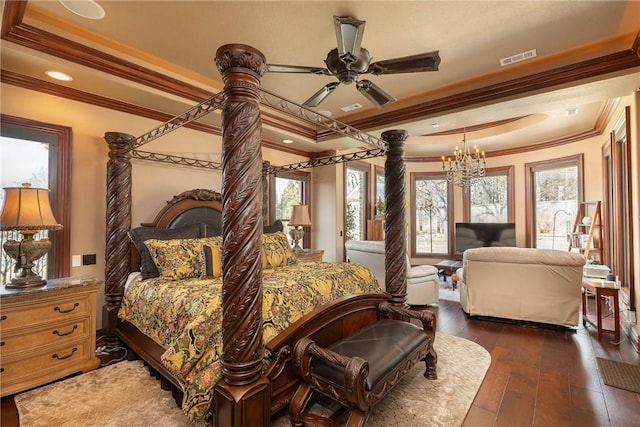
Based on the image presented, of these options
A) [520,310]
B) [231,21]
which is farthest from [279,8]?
[520,310]

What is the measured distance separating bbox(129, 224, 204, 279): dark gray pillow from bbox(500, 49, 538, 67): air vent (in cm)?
390

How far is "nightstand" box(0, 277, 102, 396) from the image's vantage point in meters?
2.22

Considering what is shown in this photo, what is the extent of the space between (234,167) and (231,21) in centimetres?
166

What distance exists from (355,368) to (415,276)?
311 centimetres

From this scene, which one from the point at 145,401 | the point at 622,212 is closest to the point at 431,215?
the point at 622,212

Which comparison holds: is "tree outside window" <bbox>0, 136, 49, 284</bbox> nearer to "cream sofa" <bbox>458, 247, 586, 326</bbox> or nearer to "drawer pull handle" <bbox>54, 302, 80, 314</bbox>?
"drawer pull handle" <bbox>54, 302, 80, 314</bbox>

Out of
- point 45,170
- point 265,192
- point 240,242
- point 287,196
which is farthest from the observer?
point 287,196

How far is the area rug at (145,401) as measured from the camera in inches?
80.0

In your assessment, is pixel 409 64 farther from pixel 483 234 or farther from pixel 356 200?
pixel 483 234

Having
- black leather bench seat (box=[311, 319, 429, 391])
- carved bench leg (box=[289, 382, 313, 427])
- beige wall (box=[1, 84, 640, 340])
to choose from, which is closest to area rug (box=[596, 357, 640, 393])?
beige wall (box=[1, 84, 640, 340])

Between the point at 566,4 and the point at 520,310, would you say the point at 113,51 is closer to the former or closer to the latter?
the point at 566,4

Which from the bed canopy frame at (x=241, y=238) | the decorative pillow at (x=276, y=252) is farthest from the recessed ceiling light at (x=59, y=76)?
the decorative pillow at (x=276, y=252)

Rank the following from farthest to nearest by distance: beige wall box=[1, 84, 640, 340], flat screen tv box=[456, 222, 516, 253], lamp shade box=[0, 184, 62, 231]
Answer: flat screen tv box=[456, 222, 516, 253] → beige wall box=[1, 84, 640, 340] → lamp shade box=[0, 184, 62, 231]

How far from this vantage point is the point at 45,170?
9.77ft
